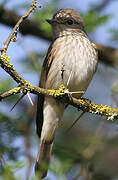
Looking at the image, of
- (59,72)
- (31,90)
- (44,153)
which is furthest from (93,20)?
(31,90)

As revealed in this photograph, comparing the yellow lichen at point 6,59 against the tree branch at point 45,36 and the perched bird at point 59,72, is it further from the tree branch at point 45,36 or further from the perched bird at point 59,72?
the tree branch at point 45,36

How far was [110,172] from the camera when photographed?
22.0 ft

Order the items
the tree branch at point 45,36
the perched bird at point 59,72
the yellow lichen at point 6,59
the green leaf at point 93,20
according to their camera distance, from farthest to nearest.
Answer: the tree branch at point 45,36, the green leaf at point 93,20, the perched bird at point 59,72, the yellow lichen at point 6,59

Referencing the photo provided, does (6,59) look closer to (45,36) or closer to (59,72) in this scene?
(59,72)

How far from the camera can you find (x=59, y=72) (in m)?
5.46

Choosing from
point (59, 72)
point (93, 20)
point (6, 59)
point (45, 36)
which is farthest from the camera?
point (45, 36)

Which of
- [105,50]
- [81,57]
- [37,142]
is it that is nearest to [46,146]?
[37,142]

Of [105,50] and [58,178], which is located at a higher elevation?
[105,50]

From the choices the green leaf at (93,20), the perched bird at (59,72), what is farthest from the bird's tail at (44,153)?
the green leaf at (93,20)

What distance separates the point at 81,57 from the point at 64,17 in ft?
3.77

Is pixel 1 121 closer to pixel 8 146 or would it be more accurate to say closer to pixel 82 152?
pixel 8 146

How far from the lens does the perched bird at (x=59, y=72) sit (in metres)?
5.40

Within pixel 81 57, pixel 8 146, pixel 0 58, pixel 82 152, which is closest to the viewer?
pixel 0 58

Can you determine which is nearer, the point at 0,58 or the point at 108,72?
the point at 0,58
